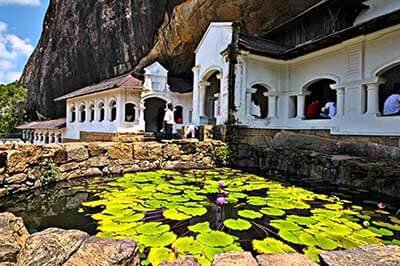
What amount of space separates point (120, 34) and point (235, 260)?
2114 centimetres

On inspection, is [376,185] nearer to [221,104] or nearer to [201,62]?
[221,104]

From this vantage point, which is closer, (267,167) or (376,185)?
(376,185)

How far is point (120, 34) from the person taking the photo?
20.5 meters

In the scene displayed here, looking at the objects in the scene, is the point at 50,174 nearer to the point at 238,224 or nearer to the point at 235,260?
the point at 238,224

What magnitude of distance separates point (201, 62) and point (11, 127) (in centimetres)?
2705

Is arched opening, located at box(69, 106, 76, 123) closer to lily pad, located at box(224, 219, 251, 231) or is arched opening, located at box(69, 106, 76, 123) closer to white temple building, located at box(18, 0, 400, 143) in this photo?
white temple building, located at box(18, 0, 400, 143)

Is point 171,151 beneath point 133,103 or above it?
beneath

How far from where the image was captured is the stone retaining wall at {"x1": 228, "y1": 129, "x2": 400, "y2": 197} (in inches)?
209

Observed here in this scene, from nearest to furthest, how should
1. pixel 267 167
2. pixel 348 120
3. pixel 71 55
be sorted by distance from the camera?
pixel 267 167 → pixel 348 120 → pixel 71 55

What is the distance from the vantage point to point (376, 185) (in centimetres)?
532

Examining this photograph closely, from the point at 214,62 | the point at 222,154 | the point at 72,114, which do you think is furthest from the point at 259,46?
the point at 72,114

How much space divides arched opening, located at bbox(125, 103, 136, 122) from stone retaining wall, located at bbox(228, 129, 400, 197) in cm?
1097

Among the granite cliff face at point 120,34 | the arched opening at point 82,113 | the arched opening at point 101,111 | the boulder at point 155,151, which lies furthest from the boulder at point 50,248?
the arched opening at point 82,113

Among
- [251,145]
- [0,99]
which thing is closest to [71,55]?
[0,99]
